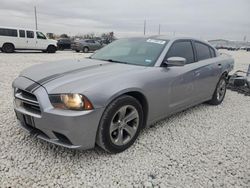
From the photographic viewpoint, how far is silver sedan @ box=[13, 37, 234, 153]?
2.32 metres

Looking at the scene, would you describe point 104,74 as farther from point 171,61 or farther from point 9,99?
point 9,99

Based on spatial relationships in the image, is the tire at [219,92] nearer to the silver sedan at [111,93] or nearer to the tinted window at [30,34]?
the silver sedan at [111,93]

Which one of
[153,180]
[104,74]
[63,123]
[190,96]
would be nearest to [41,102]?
[63,123]

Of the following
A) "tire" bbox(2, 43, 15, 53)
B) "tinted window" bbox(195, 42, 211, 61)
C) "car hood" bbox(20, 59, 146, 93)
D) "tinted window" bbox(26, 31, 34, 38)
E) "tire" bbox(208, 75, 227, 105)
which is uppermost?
"tinted window" bbox(26, 31, 34, 38)

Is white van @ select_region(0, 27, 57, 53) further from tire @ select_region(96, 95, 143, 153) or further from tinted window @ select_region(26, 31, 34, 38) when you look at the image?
tire @ select_region(96, 95, 143, 153)

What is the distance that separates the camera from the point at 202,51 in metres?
4.32

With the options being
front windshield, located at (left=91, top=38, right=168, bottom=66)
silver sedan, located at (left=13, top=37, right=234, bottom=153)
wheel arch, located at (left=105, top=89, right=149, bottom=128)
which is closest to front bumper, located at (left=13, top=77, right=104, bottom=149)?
silver sedan, located at (left=13, top=37, right=234, bottom=153)

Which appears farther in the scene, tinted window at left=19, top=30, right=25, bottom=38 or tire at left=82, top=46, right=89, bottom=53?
tire at left=82, top=46, right=89, bottom=53

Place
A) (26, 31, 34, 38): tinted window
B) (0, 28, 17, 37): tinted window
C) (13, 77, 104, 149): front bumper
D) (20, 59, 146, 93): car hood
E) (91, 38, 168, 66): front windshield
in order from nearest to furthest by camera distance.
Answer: (13, 77, 104, 149): front bumper → (20, 59, 146, 93): car hood → (91, 38, 168, 66): front windshield → (0, 28, 17, 37): tinted window → (26, 31, 34, 38): tinted window

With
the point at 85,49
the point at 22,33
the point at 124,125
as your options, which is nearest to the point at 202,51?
the point at 124,125

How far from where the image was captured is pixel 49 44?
17.7m

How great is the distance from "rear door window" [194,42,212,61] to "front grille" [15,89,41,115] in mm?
2909

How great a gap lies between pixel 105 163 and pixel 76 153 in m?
0.40

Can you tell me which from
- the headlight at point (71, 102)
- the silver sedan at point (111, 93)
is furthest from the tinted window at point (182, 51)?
the headlight at point (71, 102)
